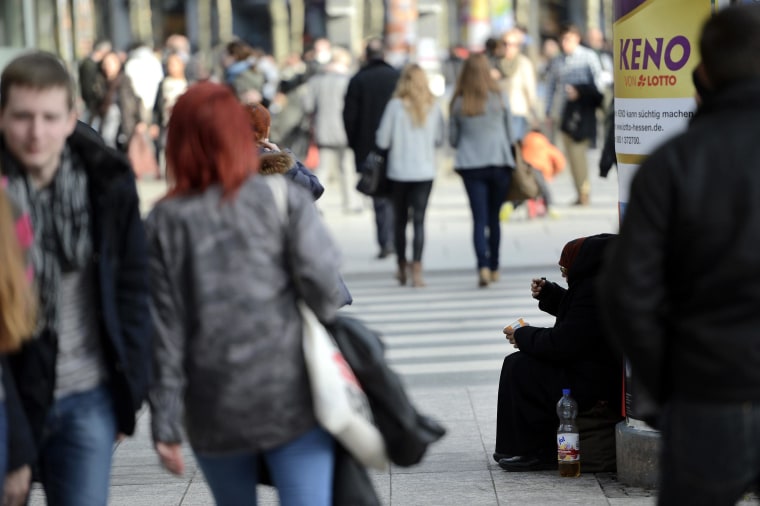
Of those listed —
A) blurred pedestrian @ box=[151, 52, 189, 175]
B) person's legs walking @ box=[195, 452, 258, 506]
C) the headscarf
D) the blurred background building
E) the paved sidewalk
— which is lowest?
the paved sidewalk

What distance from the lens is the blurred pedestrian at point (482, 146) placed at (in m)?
11.7

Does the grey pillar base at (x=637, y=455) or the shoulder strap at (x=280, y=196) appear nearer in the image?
the shoulder strap at (x=280, y=196)

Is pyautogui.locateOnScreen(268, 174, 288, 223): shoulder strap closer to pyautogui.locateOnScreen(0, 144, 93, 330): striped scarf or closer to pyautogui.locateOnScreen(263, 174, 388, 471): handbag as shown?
pyautogui.locateOnScreen(263, 174, 388, 471): handbag

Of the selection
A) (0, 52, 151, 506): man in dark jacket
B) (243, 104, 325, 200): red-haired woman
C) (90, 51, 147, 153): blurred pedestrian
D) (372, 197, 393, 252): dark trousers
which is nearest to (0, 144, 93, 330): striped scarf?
(0, 52, 151, 506): man in dark jacket

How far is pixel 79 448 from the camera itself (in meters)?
3.68

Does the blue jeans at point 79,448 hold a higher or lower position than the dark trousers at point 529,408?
Result: higher

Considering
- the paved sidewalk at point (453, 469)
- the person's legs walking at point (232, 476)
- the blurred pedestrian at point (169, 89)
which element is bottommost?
the paved sidewalk at point (453, 469)

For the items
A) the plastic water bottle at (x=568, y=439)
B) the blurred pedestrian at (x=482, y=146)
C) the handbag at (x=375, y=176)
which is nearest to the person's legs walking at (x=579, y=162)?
the blurred pedestrian at (x=482, y=146)

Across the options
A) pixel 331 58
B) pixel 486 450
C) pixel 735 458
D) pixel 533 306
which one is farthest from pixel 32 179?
pixel 331 58

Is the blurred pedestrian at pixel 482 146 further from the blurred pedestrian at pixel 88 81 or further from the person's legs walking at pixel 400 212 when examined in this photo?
the blurred pedestrian at pixel 88 81

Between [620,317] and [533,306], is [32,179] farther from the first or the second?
[533,306]

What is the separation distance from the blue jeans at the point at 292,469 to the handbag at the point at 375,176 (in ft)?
27.8

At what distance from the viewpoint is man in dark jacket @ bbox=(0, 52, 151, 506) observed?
141 inches

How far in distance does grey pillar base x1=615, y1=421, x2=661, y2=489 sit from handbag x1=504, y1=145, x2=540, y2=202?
6.22 m
